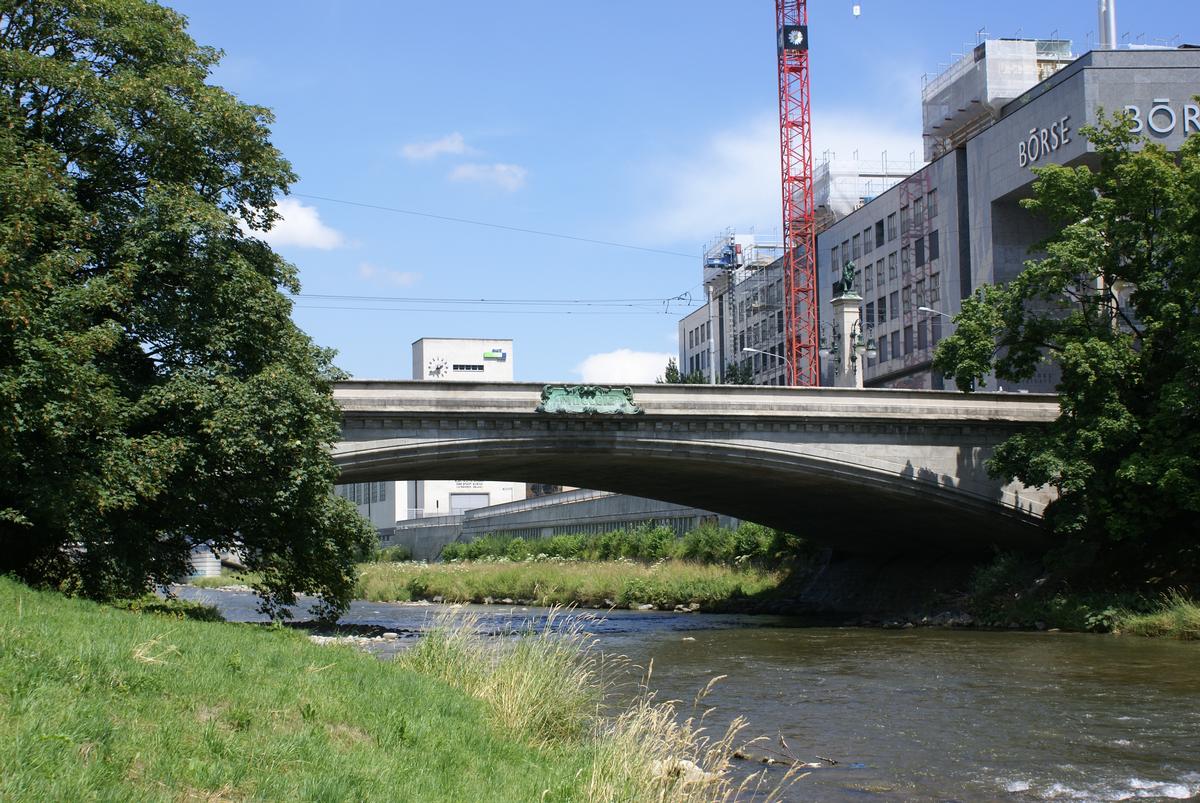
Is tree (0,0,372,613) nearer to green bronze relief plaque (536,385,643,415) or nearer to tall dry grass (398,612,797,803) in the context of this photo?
tall dry grass (398,612,797,803)

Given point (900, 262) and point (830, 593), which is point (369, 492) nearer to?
point (900, 262)

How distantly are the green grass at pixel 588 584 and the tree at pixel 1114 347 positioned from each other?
64.5 feet

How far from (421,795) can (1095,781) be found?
28.5 feet

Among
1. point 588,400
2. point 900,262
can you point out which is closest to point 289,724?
point 588,400

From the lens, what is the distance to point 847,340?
45.9 meters

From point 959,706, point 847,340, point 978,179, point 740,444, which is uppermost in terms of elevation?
point 978,179

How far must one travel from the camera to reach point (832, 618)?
149ft

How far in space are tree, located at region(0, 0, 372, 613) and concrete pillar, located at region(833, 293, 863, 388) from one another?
87.6ft

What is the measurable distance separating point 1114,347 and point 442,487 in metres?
93.0

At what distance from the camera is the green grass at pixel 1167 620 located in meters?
29.4

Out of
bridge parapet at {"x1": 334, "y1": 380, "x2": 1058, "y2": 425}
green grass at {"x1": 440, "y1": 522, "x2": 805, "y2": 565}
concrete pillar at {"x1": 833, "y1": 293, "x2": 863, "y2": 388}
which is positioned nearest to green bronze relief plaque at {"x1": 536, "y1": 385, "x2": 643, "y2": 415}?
bridge parapet at {"x1": 334, "y1": 380, "x2": 1058, "y2": 425}

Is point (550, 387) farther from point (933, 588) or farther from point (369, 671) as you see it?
point (369, 671)

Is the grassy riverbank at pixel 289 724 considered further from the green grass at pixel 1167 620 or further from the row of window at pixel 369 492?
the row of window at pixel 369 492

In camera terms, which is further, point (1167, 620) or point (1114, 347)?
point (1114, 347)
